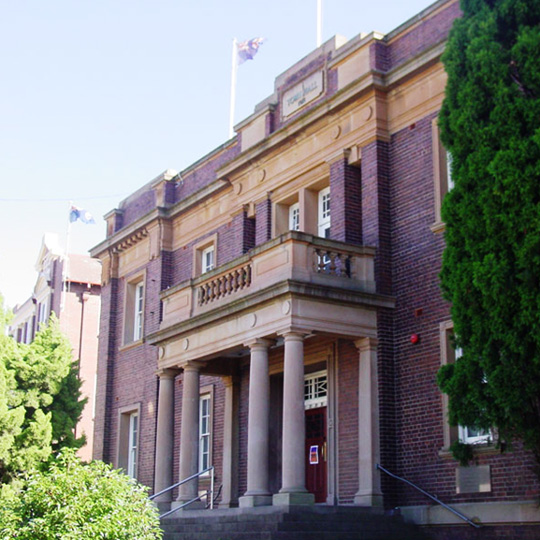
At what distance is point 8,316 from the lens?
87.6 ft

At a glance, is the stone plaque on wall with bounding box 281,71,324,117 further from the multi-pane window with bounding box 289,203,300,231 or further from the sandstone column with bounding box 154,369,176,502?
A: the sandstone column with bounding box 154,369,176,502

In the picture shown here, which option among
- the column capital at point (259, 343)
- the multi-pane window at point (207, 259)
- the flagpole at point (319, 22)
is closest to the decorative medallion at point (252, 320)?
the column capital at point (259, 343)

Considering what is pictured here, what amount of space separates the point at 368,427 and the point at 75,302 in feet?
103

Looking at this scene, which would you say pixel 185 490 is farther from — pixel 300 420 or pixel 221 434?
pixel 300 420

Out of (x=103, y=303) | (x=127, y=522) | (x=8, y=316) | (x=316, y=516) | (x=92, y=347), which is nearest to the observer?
(x=127, y=522)

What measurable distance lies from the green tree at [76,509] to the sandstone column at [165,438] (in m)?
7.90

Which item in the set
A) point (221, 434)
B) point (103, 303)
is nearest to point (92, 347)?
point (103, 303)

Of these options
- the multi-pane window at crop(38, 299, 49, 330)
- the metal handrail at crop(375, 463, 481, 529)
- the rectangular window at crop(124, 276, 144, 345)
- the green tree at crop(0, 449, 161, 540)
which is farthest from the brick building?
the multi-pane window at crop(38, 299, 49, 330)

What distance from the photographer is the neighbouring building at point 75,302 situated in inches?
1793

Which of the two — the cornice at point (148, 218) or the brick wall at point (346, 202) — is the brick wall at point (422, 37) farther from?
the cornice at point (148, 218)

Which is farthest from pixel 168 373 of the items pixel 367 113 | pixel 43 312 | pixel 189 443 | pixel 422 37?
pixel 43 312

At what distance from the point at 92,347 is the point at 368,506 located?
31864 mm

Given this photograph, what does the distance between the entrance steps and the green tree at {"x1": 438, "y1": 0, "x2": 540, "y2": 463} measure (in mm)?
3206

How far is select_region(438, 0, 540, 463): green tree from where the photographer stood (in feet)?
42.3
